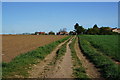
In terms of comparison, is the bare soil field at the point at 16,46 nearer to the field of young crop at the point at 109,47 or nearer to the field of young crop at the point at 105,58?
the field of young crop at the point at 105,58

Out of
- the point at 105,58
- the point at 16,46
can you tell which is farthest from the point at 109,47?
the point at 16,46

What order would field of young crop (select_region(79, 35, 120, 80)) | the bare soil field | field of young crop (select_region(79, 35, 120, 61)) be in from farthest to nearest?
1. the bare soil field
2. field of young crop (select_region(79, 35, 120, 61))
3. field of young crop (select_region(79, 35, 120, 80))

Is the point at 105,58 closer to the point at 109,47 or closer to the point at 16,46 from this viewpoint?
the point at 109,47

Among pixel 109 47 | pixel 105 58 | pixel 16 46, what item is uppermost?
pixel 109 47

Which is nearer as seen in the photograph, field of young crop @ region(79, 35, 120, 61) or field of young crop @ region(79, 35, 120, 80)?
field of young crop @ region(79, 35, 120, 80)

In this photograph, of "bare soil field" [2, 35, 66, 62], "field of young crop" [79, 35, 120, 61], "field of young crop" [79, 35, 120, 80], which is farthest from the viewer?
"bare soil field" [2, 35, 66, 62]

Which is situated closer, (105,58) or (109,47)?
(105,58)

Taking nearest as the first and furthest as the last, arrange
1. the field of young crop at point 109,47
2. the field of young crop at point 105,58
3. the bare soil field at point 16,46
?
the field of young crop at point 105,58 < the field of young crop at point 109,47 < the bare soil field at point 16,46

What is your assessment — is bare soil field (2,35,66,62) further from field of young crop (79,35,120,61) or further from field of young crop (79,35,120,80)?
field of young crop (79,35,120,61)

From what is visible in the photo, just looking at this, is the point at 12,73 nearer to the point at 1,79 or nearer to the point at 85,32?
the point at 1,79

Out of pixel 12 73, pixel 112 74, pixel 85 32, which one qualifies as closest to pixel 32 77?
pixel 12 73

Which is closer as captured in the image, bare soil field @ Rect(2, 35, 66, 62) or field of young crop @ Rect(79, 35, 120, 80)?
field of young crop @ Rect(79, 35, 120, 80)

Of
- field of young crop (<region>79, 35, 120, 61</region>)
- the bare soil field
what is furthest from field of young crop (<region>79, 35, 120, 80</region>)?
the bare soil field

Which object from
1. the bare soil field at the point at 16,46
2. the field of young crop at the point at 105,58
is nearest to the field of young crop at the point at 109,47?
the field of young crop at the point at 105,58
